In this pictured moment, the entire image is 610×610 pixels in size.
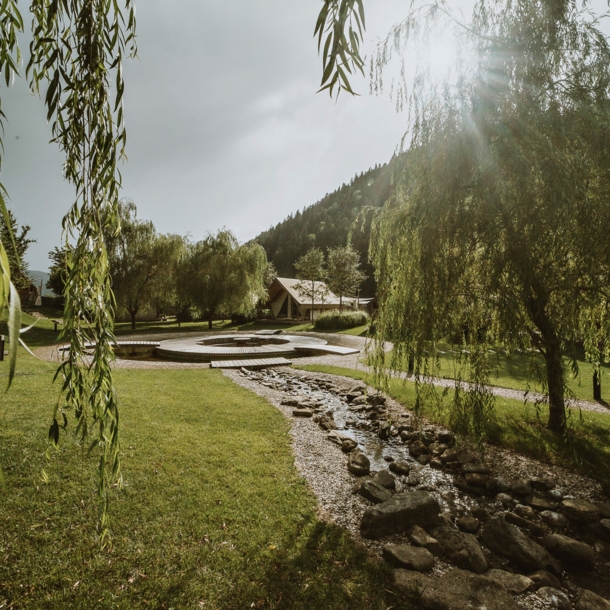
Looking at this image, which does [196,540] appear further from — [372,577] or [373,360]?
[373,360]

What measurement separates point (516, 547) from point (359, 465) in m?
2.03

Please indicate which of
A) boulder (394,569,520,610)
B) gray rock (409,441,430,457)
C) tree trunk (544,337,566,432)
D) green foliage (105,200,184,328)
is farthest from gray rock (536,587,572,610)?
green foliage (105,200,184,328)

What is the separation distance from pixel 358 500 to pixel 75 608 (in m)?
2.85

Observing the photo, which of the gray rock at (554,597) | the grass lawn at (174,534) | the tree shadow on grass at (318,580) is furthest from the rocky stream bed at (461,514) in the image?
the grass lawn at (174,534)

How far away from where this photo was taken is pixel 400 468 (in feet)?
16.7

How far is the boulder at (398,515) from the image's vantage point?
3.56 m

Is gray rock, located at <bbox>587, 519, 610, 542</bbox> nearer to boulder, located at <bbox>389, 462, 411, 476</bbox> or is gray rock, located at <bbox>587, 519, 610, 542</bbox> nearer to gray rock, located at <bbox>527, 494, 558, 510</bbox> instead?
gray rock, located at <bbox>527, 494, 558, 510</bbox>

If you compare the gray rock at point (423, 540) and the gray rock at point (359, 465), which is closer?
the gray rock at point (423, 540)

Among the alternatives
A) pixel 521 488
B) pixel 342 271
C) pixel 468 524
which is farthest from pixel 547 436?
pixel 342 271

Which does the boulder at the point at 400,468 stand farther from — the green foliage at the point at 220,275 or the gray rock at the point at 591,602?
the green foliage at the point at 220,275

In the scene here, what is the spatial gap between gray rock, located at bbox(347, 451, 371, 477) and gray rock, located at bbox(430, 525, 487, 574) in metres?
1.36

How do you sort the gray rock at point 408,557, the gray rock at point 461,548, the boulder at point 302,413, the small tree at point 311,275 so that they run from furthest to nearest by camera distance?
the small tree at point 311,275 < the boulder at point 302,413 < the gray rock at point 461,548 < the gray rock at point 408,557

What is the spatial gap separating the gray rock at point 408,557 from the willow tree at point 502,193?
7.11 ft

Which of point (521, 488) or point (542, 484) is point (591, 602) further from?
point (542, 484)
